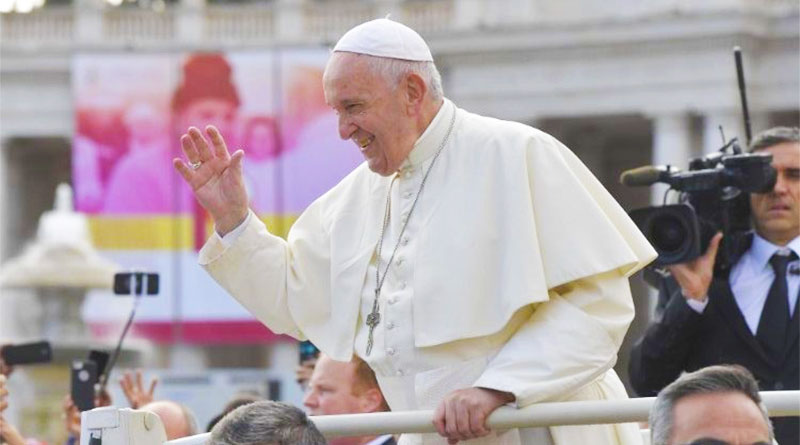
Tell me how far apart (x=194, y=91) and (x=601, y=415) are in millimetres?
35908

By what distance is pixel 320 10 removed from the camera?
44375mm

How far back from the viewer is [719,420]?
4.68m

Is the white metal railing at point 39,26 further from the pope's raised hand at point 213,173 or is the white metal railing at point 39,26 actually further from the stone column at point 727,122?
the pope's raised hand at point 213,173

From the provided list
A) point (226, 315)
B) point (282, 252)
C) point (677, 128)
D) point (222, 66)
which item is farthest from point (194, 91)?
point (282, 252)

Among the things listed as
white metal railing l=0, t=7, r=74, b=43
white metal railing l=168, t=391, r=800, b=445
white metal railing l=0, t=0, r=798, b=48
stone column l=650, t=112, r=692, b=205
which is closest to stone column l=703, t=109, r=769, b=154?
stone column l=650, t=112, r=692, b=205

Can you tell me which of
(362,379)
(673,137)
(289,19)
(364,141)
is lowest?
(362,379)

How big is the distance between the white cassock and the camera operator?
1430 millimetres

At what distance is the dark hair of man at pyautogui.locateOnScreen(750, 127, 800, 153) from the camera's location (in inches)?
305

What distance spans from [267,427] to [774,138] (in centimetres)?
333

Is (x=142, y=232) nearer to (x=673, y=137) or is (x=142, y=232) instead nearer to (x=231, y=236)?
(x=673, y=137)

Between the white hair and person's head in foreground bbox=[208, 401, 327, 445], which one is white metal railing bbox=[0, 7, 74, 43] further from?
person's head in foreground bbox=[208, 401, 327, 445]

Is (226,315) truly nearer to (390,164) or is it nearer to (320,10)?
(320,10)

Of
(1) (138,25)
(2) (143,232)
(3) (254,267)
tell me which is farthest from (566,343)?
(1) (138,25)

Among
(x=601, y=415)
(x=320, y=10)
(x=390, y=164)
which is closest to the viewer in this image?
(x=601, y=415)
